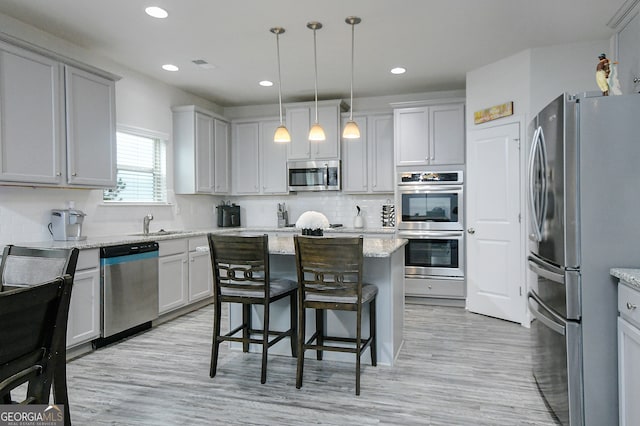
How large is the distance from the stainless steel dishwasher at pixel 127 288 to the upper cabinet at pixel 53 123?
28.1 inches

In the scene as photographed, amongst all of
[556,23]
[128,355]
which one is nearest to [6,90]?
[128,355]

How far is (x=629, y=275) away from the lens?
6.37 feet

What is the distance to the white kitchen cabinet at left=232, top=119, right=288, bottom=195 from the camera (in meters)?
6.23

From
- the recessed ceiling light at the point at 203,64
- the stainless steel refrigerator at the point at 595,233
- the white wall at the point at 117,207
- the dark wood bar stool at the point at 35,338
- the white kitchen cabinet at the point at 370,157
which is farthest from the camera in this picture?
the white kitchen cabinet at the point at 370,157

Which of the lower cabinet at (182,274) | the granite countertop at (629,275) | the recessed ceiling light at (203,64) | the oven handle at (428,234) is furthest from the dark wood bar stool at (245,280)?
the oven handle at (428,234)

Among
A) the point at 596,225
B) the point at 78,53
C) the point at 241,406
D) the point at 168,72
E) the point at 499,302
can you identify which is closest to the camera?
the point at 596,225

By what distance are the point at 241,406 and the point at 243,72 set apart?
3.70m

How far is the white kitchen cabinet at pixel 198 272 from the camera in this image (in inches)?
193

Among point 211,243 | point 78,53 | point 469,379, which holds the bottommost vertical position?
point 469,379

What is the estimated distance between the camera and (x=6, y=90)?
3.21 metres

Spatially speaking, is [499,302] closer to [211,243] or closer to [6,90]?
[211,243]

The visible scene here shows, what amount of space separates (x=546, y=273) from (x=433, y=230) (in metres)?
2.77

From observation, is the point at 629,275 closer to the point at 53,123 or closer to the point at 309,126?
the point at 53,123

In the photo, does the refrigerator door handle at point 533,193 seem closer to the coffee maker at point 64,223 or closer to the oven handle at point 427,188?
the oven handle at point 427,188
